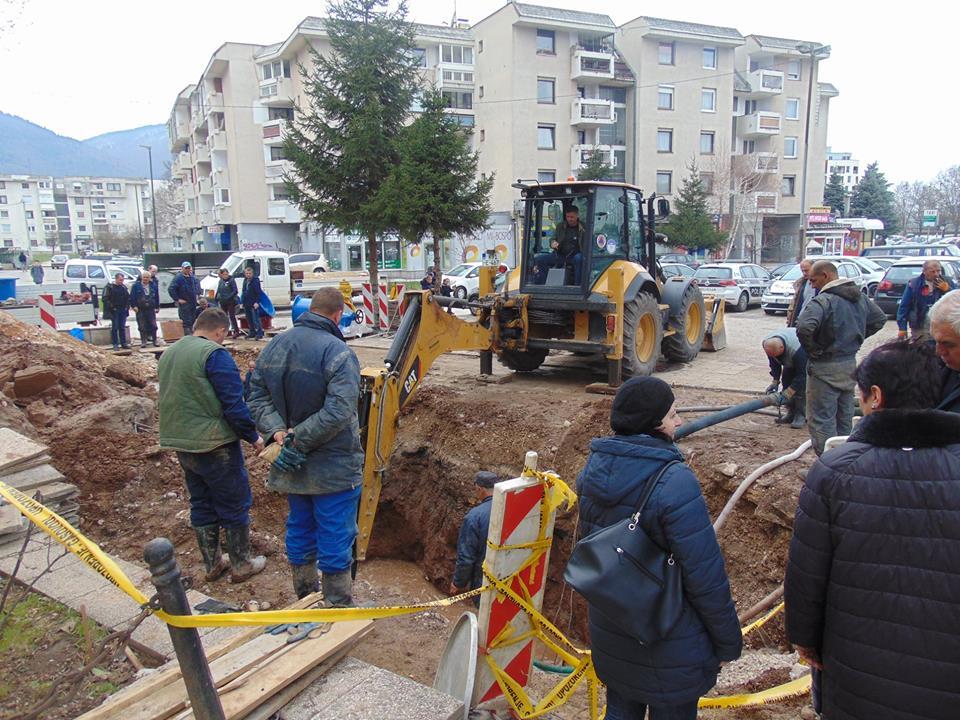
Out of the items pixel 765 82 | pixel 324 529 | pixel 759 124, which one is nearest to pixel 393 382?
pixel 324 529

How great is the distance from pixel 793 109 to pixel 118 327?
154 ft

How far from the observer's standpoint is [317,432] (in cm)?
385

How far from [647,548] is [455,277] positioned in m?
23.1

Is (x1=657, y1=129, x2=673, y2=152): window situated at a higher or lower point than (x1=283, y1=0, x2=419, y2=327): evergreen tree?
higher

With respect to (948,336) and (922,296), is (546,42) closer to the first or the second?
(922,296)

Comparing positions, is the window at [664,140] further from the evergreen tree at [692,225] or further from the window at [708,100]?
the evergreen tree at [692,225]

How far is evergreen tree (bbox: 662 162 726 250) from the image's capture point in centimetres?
3625

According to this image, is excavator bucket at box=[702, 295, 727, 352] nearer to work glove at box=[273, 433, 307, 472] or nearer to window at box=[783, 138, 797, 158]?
work glove at box=[273, 433, 307, 472]

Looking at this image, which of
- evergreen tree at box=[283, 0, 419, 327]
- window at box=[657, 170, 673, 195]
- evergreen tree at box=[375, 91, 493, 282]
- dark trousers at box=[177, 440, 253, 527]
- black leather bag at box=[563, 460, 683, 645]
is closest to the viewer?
black leather bag at box=[563, 460, 683, 645]

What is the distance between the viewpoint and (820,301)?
219 inches

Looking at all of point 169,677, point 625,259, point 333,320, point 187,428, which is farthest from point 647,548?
point 625,259

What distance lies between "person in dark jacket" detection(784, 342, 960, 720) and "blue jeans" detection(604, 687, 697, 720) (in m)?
0.52

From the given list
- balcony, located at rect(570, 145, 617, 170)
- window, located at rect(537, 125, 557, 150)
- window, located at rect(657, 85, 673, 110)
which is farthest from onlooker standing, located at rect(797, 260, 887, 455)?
window, located at rect(657, 85, 673, 110)

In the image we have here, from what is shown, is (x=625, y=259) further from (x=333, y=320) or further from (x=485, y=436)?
(x=333, y=320)
